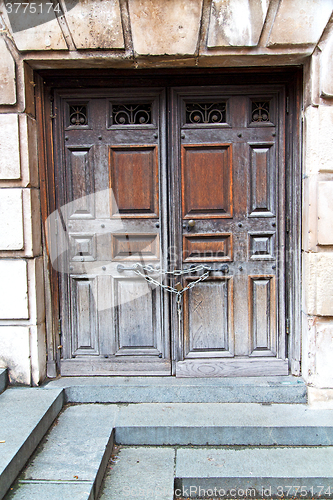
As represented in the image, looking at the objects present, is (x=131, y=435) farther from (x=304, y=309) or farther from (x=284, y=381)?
(x=304, y=309)

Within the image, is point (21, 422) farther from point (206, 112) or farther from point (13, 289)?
point (206, 112)

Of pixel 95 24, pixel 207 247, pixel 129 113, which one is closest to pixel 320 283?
pixel 207 247

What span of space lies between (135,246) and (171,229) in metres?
0.37

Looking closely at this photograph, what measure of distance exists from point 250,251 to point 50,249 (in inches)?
72.9

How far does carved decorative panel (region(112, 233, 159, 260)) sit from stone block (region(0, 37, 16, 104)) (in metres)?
1.44

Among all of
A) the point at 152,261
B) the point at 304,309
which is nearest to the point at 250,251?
the point at 304,309

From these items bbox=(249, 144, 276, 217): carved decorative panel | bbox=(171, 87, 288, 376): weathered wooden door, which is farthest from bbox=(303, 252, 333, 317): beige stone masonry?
bbox=(249, 144, 276, 217): carved decorative panel

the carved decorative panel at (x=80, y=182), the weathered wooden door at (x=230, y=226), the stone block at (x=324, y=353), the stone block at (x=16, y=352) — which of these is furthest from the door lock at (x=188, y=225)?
the stone block at (x=16, y=352)

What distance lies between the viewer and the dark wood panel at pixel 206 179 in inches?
127

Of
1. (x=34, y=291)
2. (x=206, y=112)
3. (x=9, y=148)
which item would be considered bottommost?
(x=34, y=291)

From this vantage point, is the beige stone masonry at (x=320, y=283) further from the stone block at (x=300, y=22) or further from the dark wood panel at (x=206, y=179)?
the stone block at (x=300, y=22)

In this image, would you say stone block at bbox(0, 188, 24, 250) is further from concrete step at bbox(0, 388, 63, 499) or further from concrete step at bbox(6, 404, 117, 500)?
concrete step at bbox(6, 404, 117, 500)

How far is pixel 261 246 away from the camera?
3.30m

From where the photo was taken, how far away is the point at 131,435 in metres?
2.81
